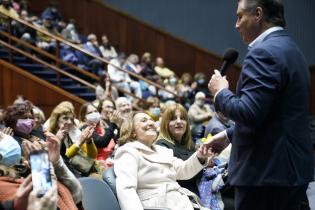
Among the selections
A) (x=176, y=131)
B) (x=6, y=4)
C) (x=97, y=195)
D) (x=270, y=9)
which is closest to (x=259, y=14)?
(x=270, y=9)

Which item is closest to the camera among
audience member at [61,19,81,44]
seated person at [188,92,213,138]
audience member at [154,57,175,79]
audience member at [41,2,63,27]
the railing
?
seated person at [188,92,213,138]

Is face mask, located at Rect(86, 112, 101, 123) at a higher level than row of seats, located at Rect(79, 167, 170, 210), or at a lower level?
lower

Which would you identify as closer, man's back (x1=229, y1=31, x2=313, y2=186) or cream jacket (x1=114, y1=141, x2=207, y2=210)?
man's back (x1=229, y1=31, x2=313, y2=186)

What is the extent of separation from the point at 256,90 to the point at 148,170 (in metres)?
1.31

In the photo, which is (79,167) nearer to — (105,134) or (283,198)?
(105,134)

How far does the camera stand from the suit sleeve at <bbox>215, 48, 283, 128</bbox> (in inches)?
64.1

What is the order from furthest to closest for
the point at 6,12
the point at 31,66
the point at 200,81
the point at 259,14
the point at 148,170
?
the point at 200,81 → the point at 6,12 → the point at 31,66 → the point at 148,170 → the point at 259,14

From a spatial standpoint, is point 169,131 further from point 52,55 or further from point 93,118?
point 52,55

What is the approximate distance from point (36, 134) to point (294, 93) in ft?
7.19

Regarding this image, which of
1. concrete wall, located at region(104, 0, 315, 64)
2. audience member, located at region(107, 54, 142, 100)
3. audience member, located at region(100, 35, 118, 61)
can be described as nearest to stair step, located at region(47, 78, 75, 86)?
audience member, located at region(107, 54, 142, 100)

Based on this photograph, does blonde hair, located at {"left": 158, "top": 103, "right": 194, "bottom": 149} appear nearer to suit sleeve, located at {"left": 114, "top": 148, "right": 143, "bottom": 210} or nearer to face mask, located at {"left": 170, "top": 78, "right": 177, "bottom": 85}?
suit sleeve, located at {"left": 114, "top": 148, "right": 143, "bottom": 210}

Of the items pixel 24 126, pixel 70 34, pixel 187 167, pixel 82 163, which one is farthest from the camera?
pixel 70 34

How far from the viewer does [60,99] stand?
25.6 feet

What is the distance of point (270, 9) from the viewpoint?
1749 millimetres
